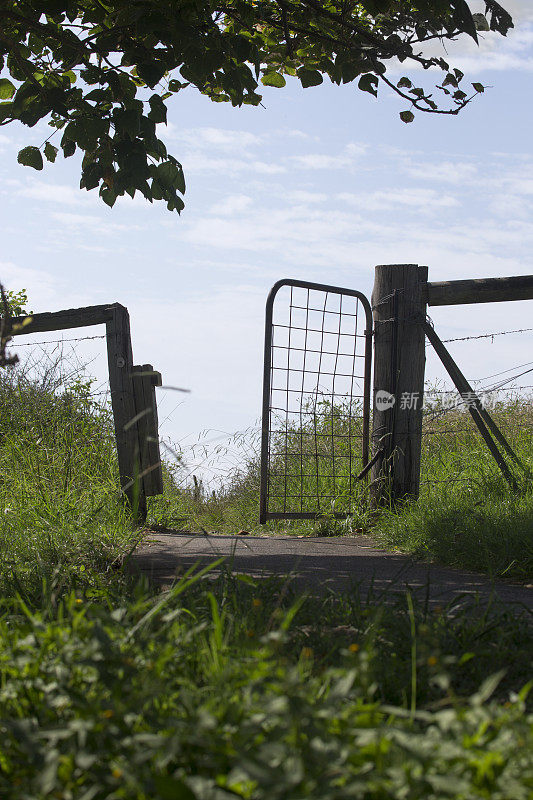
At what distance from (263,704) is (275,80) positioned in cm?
Result: 505

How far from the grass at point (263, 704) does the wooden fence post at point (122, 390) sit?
10.5 feet

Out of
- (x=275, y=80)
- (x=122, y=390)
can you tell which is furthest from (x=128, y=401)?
(x=275, y=80)

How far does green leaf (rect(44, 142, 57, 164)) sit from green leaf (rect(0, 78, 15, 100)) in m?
0.42

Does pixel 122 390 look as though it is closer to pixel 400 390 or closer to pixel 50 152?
pixel 50 152

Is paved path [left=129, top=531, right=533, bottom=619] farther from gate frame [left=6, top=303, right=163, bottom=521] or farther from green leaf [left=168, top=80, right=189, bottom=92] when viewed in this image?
green leaf [left=168, top=80, right=189, bottom=92]

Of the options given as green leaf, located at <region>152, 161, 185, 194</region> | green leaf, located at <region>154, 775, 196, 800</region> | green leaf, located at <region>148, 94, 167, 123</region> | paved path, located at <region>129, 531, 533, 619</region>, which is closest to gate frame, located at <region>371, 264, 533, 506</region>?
paved path, located at <region>129, 531, 533, 619</region>

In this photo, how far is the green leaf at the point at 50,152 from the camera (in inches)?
202

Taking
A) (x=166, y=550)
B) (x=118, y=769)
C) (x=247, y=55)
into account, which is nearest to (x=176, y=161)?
(x=247, y=55)

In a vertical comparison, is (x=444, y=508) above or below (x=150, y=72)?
below

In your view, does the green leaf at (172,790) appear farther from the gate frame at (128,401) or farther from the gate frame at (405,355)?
the gate frame at (405,355)

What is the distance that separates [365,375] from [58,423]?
9.53ft

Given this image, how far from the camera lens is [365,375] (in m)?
6.99

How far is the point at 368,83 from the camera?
509 centimetres

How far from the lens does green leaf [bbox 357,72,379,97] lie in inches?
200
